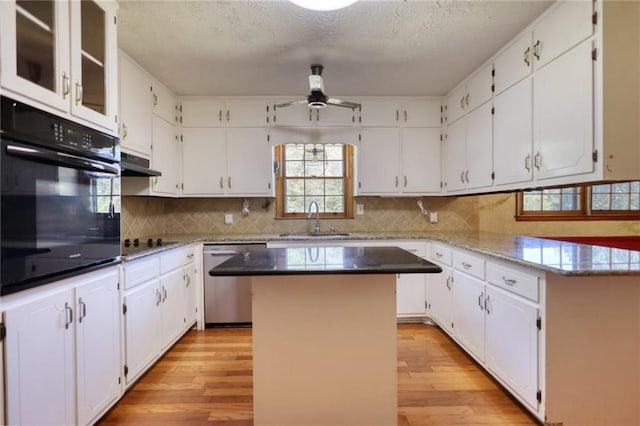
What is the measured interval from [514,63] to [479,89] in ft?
1.69

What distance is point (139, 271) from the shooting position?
7.24 ft

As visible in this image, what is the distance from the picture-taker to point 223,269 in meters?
1.45

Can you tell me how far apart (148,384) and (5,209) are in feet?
5.20

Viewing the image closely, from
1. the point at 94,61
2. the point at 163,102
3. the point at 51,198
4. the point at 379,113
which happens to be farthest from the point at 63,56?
the point at 379,113

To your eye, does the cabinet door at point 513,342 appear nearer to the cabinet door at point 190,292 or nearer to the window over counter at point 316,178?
the window over counter at point 316,178

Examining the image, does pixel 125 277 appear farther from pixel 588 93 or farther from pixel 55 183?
pixel 588 93

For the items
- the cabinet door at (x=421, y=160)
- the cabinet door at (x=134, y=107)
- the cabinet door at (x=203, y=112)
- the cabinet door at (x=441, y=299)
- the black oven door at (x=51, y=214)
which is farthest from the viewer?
the cabinet door at (x=421, y=160)

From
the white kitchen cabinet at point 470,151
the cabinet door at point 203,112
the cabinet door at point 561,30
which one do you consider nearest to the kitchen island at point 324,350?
the cabinet door at point 561,30

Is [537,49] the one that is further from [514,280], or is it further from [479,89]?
[514,280]

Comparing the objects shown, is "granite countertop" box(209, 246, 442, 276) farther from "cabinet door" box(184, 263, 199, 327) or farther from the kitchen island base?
"cabinet door" box(184, 263, 199, 327)

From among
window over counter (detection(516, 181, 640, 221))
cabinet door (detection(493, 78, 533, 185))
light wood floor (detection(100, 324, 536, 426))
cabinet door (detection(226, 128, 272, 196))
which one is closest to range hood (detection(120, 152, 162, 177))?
cabinet door (detection(226, 128, 272, 196))

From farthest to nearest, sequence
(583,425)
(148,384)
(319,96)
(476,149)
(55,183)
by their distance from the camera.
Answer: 1. (476,149)
2. (319,96)
3. (148,384)
4. (583,425)
5. (55,183)

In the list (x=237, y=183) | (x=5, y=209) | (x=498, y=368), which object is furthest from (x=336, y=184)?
(x=5, y=209)

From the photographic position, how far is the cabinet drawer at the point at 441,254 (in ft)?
9.62
